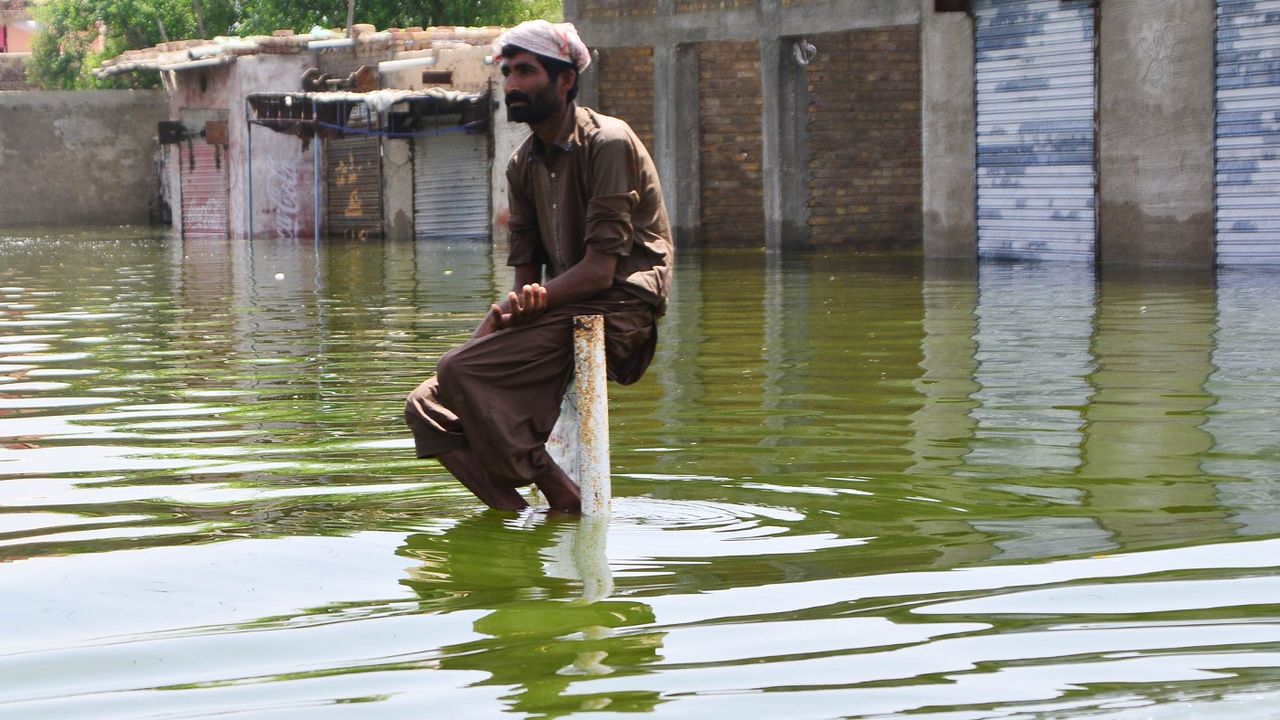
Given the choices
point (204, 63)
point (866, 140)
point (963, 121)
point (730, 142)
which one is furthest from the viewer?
point (204, 63)

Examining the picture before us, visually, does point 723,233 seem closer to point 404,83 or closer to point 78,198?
point 404,83

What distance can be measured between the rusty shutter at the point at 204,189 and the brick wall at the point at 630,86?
40.7 ft

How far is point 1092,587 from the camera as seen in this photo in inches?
169

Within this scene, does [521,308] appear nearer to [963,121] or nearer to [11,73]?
[963,121]

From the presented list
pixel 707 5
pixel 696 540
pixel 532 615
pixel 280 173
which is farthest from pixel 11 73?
pixel 532 615

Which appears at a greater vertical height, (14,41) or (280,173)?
(14,41)

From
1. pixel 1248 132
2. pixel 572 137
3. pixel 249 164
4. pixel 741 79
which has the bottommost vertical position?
pixel 572 137

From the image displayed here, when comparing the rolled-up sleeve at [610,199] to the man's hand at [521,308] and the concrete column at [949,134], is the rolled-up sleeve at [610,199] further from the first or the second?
the concrete column at [949,134]

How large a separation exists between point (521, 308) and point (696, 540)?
79 centimetres

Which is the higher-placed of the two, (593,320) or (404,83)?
(404,83)

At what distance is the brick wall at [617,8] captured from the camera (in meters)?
23.6

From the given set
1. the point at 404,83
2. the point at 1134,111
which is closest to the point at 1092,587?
the point at 1134,111

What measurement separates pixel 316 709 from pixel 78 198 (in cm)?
3896

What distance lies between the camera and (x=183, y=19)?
149ft
